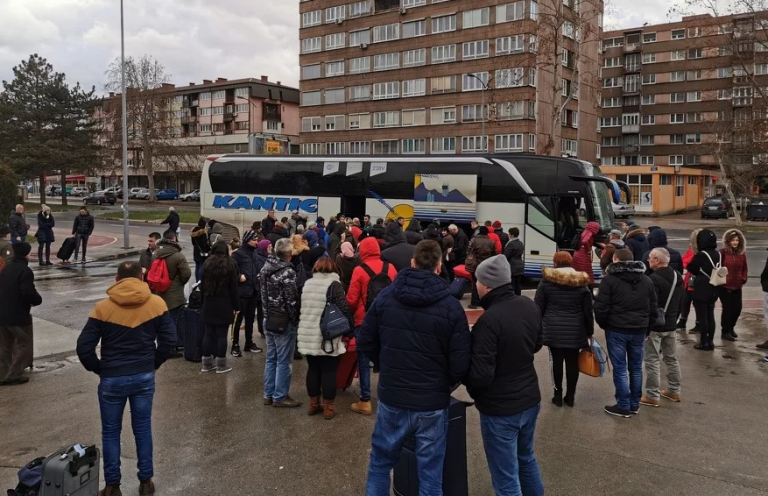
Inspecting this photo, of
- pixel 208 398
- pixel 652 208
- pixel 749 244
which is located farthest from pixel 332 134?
pixel 208 398

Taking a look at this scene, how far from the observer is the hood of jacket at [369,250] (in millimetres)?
6277

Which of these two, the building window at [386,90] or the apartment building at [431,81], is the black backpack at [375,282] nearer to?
the apartment building at [431,81]

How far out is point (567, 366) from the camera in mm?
6457

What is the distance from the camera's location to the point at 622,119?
267 ft

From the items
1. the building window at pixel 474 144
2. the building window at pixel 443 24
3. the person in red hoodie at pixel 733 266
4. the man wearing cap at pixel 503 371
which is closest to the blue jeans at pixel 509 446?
the man wearing cap at pixel 503 371

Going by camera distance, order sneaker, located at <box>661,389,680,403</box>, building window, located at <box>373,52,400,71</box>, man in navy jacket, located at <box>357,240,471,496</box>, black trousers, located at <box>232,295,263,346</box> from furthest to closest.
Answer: building window, located at <box>373,52,400,71</box> < black trousers, located at <box>232,295,263,346</box> < sneaker, located at <box>661,389,680,403</box> < man in navy jacket, located at <box>357,240,471,496</box>

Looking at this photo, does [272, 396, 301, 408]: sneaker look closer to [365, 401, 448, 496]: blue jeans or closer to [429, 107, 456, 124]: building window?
[365, 401, 448, 496]: blue jeans

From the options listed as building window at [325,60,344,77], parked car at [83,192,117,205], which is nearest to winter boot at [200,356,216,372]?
building window at [325,60,344,77]

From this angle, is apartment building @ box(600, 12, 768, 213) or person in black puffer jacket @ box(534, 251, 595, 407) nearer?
person in black puffer jacket @ box(534, 251, 595, 407)

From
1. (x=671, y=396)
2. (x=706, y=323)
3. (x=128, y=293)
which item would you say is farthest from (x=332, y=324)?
(x=706, y=323)

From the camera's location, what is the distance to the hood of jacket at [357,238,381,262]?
6.28 metres

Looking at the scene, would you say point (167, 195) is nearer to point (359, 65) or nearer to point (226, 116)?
point (226, 116)

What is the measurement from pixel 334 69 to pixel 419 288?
61.4 m

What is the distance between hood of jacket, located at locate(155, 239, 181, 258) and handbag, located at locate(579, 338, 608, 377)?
5.40 m
